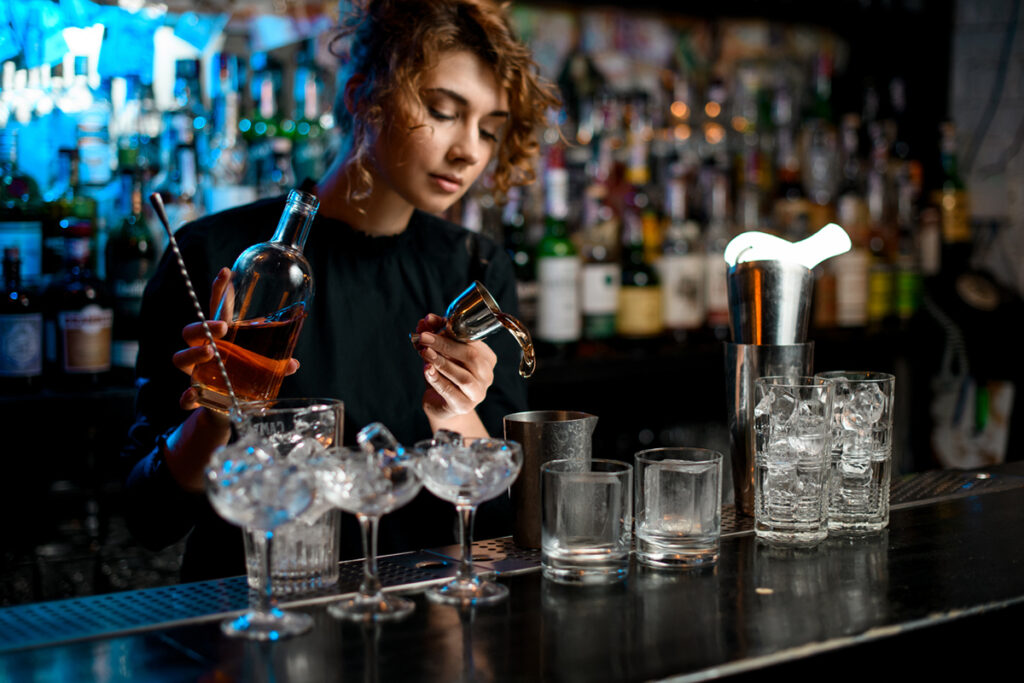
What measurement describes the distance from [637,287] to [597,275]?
0.15 m

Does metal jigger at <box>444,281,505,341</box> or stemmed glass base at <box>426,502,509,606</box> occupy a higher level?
metal jigger at <box>444,281,505,341</box>

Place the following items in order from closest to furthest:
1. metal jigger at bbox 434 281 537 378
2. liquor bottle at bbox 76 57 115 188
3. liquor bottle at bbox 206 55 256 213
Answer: metal jigger at bbox 434 281 537 378 → liquor bottle at bbox 76 57 115 188 → liquor bottle at bbox 206 55 256 213

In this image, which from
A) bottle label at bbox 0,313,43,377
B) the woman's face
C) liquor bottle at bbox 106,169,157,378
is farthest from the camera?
liquor bottle at bbox 106,169,157,378

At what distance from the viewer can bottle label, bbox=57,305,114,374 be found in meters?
2.02

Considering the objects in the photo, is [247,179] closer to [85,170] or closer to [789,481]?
[85,170]

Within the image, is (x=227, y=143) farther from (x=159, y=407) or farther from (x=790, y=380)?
(x=790, y=380)

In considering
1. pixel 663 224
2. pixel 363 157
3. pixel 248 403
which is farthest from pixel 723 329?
pixel 248 403

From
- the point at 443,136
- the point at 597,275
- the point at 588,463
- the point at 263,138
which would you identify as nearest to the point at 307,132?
the point at 263,138

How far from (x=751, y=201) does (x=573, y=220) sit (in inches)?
20.4

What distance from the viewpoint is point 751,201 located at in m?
2.99

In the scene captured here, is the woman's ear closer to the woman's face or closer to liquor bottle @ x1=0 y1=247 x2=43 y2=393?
the woman's face

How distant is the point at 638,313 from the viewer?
8.68 ft

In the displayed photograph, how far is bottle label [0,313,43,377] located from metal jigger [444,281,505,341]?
3.41ft

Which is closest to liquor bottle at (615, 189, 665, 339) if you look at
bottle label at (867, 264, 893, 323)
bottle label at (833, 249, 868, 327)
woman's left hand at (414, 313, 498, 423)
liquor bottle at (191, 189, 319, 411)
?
bottle label at (833, 249, 868, 327)
